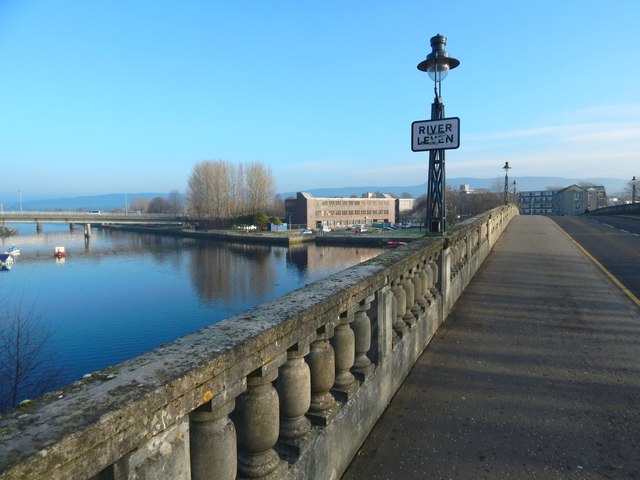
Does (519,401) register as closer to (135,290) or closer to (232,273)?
(135,290)

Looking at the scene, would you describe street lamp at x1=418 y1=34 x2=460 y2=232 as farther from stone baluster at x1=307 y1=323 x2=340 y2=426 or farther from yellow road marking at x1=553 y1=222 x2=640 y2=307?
stone baluster at x1=307 y1=323 x2=340 y2=426

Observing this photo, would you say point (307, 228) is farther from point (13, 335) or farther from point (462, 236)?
point (462, 236)

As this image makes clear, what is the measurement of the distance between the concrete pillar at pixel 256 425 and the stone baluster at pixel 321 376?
58cm

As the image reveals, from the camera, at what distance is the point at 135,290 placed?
40000mm

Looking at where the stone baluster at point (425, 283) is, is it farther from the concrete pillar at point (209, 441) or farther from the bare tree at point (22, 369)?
the bare tree at point (22, 369)

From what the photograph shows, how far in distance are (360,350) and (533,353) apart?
9.27 feet

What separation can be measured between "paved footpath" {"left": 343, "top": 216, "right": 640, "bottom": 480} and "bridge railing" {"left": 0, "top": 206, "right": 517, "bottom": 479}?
1.11 feet

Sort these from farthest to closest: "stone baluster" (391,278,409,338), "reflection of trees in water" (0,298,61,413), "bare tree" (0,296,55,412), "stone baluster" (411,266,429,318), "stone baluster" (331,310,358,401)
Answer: "reflection of trees in water" (0,298,61,413)
"bare tree" (0,296,55,412)
"stone baluster" (411,266,429,318)
"stone baluster" (391,278,409,338)
"stone baluster" (331,310,358,401)

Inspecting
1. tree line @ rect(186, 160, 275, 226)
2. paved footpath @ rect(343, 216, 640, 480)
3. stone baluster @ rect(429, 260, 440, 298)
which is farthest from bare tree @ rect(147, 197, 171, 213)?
paved footpath @ rect(343, 216, 640, 480)

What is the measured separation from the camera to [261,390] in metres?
2.11

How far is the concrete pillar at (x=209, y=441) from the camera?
177cm

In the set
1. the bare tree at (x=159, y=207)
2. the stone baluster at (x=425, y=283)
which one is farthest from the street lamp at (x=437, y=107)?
the bare tree at (x=159, y=207)

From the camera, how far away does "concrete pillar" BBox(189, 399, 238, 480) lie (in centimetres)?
177

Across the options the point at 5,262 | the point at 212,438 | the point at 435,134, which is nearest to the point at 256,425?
the point at 212,438
